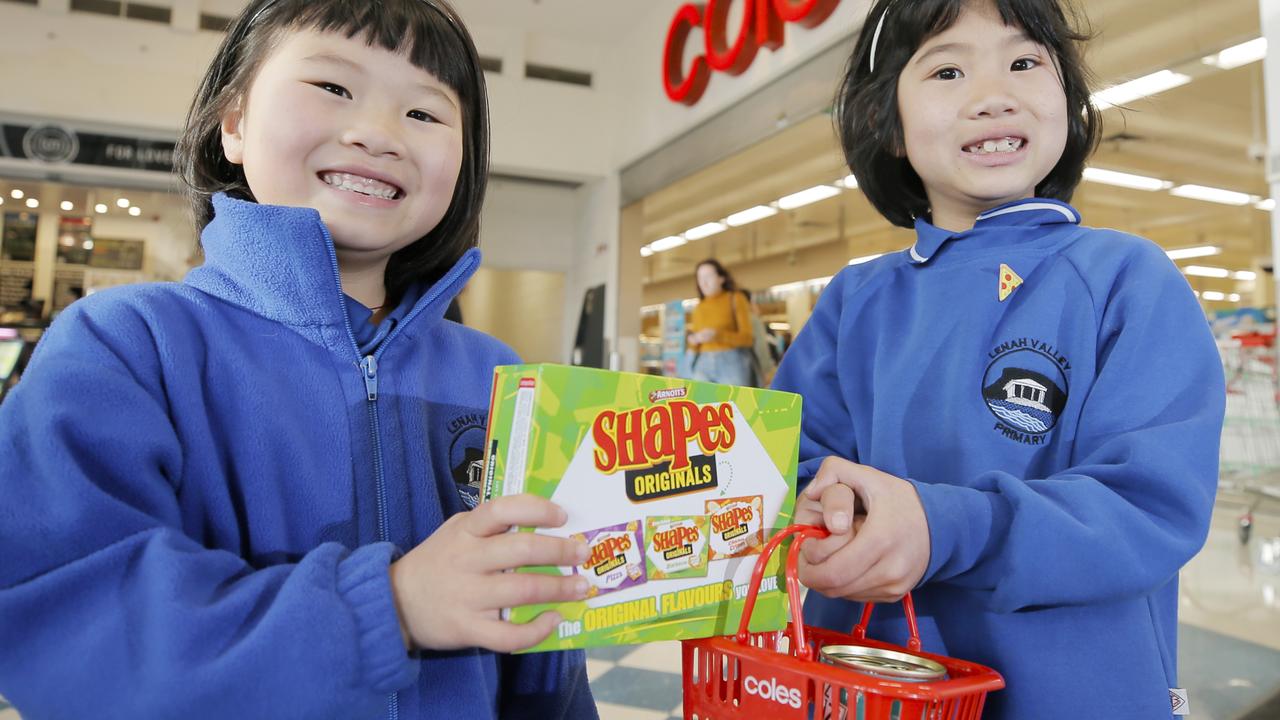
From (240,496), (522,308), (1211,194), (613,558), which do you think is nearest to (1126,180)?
(1211,194)

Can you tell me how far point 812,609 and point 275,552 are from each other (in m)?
0.60

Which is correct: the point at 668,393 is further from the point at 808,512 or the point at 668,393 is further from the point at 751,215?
the point at 751,215

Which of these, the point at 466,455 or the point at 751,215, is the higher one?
the point at 751,215

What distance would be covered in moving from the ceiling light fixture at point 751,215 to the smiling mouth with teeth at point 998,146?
968 centimetres

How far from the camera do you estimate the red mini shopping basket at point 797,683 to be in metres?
0.54

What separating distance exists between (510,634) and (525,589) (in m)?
0.03

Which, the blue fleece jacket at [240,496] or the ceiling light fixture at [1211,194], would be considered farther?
the ceiling light fixture at [1211,194]

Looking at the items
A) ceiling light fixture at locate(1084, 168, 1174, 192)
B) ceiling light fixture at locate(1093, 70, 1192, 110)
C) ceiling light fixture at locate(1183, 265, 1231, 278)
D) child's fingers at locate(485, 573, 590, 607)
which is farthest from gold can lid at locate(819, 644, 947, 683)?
ceiling light fixture at locate(1183, 265, 1231, 278)

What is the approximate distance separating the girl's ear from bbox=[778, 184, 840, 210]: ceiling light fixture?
8866 mm

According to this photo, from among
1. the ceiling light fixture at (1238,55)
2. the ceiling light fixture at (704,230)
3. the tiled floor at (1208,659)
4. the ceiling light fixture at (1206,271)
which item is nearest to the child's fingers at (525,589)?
the tiled floor at (1208,659)

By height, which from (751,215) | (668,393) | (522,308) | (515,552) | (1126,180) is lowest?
(515,552)

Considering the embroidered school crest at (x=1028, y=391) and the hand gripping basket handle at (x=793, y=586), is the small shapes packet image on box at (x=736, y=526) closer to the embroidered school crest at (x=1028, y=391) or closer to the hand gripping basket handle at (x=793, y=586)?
the hand gripping basket handle at (x=793, y=586)

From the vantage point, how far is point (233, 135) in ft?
2.77

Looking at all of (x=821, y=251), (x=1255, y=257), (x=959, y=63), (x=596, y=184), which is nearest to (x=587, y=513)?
(x=959, y=63)
